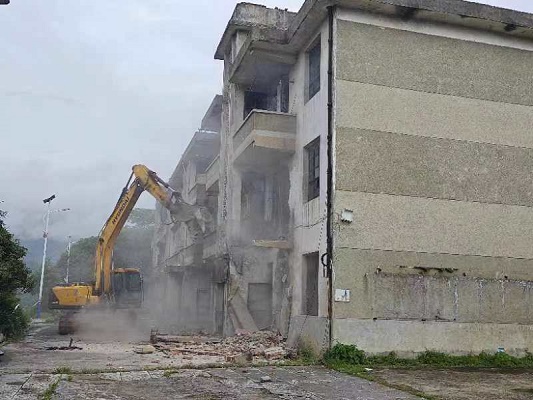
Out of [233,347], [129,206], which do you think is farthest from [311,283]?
[129,206]

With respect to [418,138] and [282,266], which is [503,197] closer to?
[418,138]

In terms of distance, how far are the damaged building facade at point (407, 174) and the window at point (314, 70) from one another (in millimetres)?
49

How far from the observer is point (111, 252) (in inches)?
937

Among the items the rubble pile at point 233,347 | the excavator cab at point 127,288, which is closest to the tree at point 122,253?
the excavator cab at point 127,288

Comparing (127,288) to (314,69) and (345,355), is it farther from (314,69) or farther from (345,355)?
(345,355)

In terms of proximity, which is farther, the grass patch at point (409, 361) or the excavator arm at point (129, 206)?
the excavator arm at point (129, 206)

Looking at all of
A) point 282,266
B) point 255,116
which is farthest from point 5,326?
point 255,116

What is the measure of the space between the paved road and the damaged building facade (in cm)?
312

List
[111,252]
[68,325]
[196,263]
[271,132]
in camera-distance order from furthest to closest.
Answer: [196,263] < [111,252] < [68,325] < [271,132]

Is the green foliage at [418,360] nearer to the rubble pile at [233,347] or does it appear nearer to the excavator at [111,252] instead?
the rubble pile at [233,347]

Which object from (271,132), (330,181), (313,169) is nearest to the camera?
(330,181)

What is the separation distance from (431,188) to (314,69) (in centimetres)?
514

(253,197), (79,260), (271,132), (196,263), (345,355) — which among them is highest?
(271,132)

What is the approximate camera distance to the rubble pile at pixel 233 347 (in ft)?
46.8
